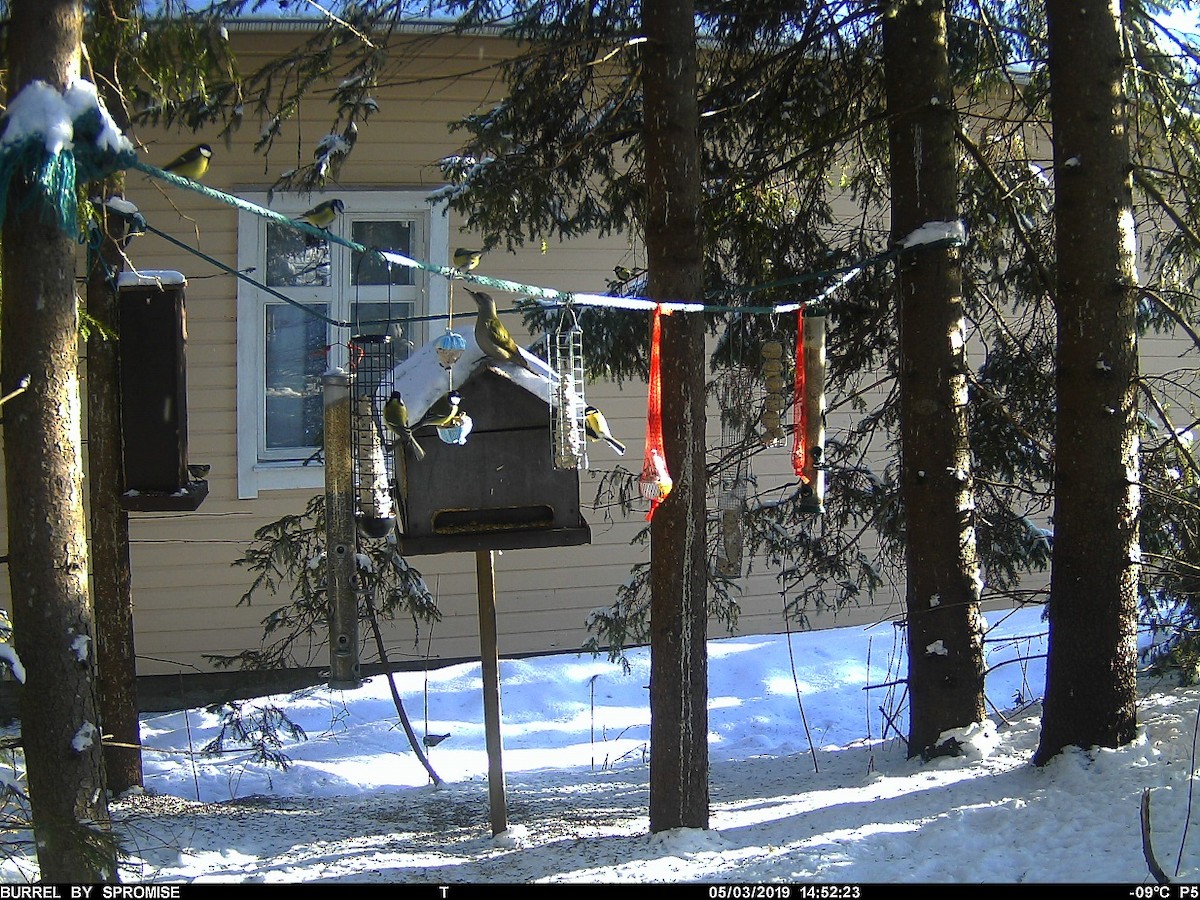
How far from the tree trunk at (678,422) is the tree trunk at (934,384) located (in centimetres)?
148

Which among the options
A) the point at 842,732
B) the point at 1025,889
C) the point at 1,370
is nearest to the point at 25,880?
the point at 1,370

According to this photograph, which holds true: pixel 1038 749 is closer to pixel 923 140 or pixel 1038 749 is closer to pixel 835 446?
pixel 835 446

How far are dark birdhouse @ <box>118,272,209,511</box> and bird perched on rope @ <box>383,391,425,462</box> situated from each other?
1229 mm

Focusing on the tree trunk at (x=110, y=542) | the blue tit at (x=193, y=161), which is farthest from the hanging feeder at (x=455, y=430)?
the tree trunk at (x=110, y=542)

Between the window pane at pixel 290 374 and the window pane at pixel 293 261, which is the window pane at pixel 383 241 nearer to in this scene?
the window pane at pixel 293 261

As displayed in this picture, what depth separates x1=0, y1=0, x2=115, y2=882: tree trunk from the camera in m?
3.34

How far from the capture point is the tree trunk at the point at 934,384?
559 centimetres

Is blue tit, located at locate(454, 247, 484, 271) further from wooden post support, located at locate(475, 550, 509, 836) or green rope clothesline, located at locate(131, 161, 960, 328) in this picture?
wooden post support, located at locate(475, 550, 509, 836)

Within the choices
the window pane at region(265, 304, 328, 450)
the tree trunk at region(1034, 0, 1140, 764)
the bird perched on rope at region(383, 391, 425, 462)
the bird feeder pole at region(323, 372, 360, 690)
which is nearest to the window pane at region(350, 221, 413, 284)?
the window pane at region(265, 304, 328, 450)

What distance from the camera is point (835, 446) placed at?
715 centimetres

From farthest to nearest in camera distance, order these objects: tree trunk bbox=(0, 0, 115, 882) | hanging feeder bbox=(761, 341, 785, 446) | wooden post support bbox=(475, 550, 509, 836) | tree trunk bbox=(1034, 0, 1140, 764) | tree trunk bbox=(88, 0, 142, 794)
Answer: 1. tree trunk bbox=(88, 0, 142, 794)
2. hanging feeder bbox=(761, 341, 785, 446)
3. wooden post support bbox=(475, 550, 509, 836)
4. tree trunk bbox=(1034, 0, 1140, 764)
5. tree trunk bbox=(0, 0, 115, 882)

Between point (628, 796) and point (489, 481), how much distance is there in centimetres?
257

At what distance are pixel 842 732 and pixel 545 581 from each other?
9.01 ft

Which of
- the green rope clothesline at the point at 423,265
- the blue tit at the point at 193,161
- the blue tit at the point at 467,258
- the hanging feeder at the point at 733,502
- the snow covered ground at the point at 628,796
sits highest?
the blue tit at the point at 193,161
